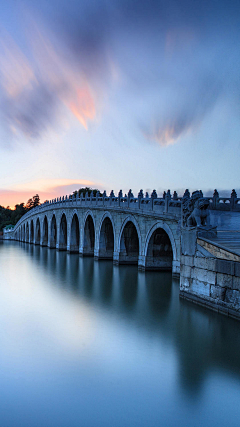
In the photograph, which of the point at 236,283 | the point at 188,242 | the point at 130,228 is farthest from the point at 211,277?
the point at 130,228

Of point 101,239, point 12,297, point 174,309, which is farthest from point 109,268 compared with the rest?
point 174,309

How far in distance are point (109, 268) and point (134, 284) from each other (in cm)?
601

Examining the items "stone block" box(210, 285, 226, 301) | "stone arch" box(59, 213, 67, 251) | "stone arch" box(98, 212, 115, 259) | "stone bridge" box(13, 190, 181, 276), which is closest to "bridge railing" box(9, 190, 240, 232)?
"stone bridge" box(13, 190, 181, 276)

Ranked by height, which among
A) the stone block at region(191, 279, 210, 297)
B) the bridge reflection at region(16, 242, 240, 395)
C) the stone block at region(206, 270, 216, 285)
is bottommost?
the bridge reflection at region(16, 242, 240, 395)

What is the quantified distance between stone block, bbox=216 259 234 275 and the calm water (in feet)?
4.24

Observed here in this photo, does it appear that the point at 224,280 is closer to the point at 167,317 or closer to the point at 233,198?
the point at 167,317

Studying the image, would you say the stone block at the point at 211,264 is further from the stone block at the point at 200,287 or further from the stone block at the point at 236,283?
the stone block at the point at 236,283

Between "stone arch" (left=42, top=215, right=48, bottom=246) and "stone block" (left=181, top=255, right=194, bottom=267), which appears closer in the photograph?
"stone block" (left=181, top=255, right=194, bottom=267)

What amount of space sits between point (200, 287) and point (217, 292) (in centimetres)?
102

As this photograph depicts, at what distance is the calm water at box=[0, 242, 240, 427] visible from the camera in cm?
538

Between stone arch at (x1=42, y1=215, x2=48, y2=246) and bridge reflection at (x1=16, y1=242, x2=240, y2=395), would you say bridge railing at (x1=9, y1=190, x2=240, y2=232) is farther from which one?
stone arch at (x1=42, y1=215, x2=48, y2=246)

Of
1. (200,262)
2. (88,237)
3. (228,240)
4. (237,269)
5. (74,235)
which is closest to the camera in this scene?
(237,269)

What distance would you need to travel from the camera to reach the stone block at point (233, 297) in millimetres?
9473

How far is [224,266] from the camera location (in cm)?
984
